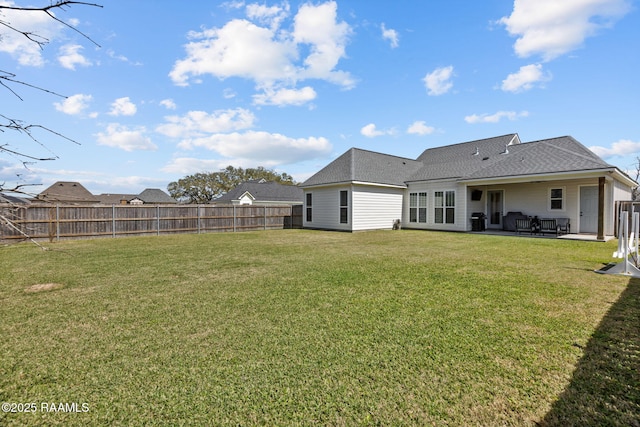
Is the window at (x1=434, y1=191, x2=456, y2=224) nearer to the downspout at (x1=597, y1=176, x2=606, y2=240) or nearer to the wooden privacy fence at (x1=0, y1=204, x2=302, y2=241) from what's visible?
the downspout at (x1=597, y1=176, x2=606, y2=240)

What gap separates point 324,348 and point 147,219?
50.5 ft

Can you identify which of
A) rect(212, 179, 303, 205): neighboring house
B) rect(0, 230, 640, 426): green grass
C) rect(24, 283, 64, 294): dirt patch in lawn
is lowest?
rect(0, 230, 640, 426): green grass

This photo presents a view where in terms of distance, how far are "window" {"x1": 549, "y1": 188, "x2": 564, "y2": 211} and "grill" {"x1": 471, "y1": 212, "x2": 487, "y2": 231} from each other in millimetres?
3034

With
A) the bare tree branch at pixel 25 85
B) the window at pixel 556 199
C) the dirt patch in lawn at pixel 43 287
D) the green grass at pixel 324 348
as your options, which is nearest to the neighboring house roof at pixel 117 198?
the green grass at pixel 324 348

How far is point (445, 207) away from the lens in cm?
1608

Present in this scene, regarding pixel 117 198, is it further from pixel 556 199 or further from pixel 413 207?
pixel 556 199

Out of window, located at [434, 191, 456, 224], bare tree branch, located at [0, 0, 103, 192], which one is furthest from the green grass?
window, located at [434, 191, 456, 224]

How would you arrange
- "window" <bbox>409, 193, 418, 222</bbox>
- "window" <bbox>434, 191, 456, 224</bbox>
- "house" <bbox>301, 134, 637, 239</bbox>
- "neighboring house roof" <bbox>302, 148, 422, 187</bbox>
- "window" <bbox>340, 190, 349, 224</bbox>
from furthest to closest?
"window" <bbox>409, 193, 418, 222</bbox> < "neighboring house roof" <bbox>302, 148, 422, 187</bbox> < "window" <bbox>340, 190, 349, 224</bbox> < "window" <bbox>434, 191, 456, 224</bbox> < "house" <bbox>301, 134, 637, 239</bbox>

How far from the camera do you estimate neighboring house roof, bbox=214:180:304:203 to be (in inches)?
1387

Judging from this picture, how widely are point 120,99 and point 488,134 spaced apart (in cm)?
2080

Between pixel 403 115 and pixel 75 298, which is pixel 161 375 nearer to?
pixel 75 298

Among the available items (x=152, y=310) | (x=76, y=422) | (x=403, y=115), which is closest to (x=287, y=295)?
(x=152, y=310)

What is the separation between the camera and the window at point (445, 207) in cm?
1570

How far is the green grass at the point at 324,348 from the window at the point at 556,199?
34.6 feet
